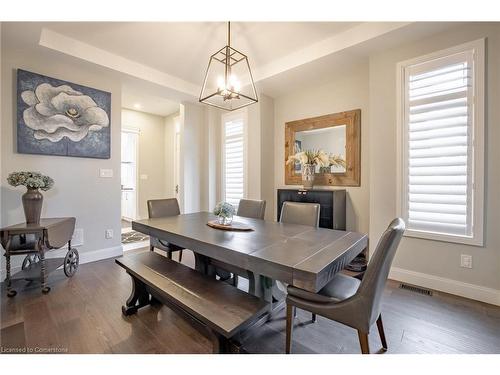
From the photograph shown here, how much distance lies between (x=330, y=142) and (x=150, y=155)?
461 centimetres

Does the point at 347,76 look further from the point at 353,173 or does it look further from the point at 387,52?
the point at 353,173

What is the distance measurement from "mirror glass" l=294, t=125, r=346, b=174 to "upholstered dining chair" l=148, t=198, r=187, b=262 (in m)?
2.04

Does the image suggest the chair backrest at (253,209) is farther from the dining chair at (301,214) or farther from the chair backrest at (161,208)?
the chair backrest at (161,208)

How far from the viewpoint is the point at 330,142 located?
341cm

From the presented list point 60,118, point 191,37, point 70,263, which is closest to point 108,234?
point 70,263

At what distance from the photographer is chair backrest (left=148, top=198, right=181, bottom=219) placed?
2789 millimetres

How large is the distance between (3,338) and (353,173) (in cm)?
379

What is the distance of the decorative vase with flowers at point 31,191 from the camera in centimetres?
231

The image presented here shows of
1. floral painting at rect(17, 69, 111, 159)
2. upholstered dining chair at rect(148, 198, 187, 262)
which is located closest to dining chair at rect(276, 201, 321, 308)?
upholstered dining chair at rect(148, 198, 187, 262)

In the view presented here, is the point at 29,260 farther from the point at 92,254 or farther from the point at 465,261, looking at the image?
the point at 465,261

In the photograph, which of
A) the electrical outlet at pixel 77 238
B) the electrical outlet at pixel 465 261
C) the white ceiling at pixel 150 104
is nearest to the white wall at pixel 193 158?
the white ceiling at pixel 150 104

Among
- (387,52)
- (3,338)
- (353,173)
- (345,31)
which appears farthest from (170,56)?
(3,338)

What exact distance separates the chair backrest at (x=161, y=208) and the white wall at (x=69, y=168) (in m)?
0.98
